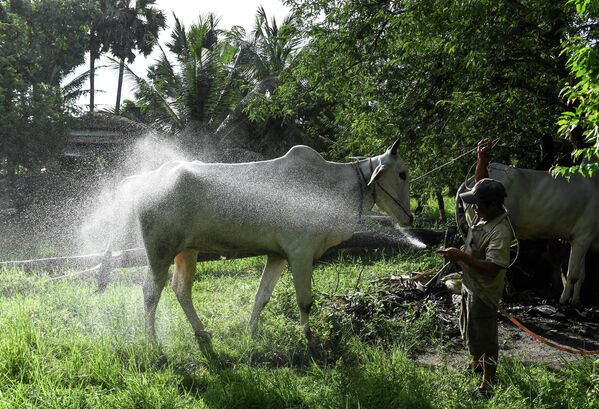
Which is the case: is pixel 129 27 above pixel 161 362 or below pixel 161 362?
above

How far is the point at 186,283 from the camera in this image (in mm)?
6379

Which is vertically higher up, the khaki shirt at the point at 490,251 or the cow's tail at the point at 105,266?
the khaki shirt at the point at 490,251

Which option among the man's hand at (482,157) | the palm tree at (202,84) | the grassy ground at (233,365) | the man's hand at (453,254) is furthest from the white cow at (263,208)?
the palm tree at (202,84)

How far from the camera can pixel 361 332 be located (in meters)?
6.31

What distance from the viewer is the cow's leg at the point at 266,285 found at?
629 centimetres

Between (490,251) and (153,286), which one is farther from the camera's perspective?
(153,286)

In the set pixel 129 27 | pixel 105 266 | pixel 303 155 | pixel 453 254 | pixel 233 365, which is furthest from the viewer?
pixel 129 27

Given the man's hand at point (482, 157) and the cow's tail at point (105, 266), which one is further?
the cow's tail at point (105, 266)

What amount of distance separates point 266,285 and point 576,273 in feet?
12.3

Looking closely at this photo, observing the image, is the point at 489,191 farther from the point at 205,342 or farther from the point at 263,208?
the point at 205,342

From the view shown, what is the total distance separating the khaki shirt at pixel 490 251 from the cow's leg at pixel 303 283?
176 centimetres

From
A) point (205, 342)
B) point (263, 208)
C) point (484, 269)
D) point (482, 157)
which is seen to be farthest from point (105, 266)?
point (484, 269)

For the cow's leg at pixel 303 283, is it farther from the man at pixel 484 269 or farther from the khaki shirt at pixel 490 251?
the khaki shirt at pixel 490 251

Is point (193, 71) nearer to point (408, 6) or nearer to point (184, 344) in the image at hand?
point (408, 6)
